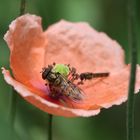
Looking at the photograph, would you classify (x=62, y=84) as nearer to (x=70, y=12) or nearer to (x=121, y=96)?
(x=121, y=96)

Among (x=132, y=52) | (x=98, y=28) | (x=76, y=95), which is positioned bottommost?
(x=76, y=95)

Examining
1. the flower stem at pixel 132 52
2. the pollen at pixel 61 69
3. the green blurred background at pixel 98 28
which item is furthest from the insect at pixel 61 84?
the flower stem at pixel 132 52

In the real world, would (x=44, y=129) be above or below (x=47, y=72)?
below

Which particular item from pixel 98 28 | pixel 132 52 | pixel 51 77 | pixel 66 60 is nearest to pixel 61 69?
pixel 51 77

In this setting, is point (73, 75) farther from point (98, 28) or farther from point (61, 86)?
point (98, 28)

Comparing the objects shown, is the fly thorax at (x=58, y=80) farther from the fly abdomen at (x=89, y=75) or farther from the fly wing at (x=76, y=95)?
the fly abdomen at (x=89, y=75)

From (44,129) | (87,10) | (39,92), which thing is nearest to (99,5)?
(87,10)
